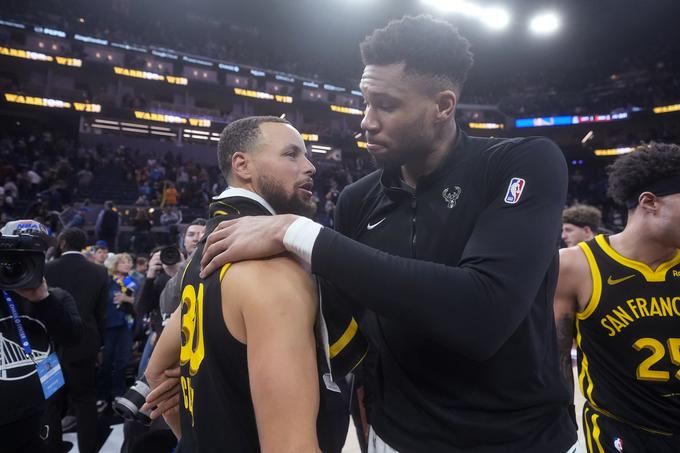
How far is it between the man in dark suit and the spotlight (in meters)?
29.6

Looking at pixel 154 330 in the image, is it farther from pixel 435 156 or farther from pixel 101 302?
pixel 435 156

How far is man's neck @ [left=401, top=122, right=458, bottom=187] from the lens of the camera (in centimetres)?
139

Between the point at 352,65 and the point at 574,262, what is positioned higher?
the point at 352,65

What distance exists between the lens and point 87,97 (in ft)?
75.8

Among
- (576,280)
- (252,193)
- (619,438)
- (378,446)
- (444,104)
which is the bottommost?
(619,438)

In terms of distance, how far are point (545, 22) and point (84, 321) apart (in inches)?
1191

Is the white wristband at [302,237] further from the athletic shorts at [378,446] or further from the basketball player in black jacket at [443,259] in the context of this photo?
the athletic shorts at [378,446]

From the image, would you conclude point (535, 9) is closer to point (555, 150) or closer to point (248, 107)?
point (248, 107)

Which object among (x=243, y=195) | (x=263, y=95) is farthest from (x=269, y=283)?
(x=263, y=95)

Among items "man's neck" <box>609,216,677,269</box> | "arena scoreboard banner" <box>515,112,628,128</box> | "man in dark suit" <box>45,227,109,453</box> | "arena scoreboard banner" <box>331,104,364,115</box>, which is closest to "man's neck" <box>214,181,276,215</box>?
"man's neck" <box>609,216,677,269</box>

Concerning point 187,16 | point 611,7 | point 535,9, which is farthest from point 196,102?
point 611,7

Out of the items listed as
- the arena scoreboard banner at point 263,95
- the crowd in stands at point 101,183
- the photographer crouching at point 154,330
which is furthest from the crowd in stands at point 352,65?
the photographer crouching at point 154,330

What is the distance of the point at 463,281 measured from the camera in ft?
3.14

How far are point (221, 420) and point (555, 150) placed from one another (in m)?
1.26
